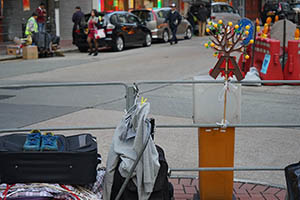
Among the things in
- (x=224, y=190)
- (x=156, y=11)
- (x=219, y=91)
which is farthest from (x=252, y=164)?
(x=156, y=11)

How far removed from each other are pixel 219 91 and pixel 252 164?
6.09ft

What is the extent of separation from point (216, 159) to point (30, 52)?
1403 cm

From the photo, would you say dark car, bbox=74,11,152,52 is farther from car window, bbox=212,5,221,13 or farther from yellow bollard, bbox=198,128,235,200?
yellow bollard, bbox=198,128,235,200

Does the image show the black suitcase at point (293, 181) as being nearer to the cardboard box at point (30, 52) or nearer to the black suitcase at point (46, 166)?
the black suitcase at point (46, 166)

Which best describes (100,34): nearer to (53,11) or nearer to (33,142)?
(53,11)

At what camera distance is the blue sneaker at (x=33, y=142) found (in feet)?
11.9

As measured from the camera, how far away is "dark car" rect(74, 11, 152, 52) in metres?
19.0

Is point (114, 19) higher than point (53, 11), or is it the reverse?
point (53, 11)

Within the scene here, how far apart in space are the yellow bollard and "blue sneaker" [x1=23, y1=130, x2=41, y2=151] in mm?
1483

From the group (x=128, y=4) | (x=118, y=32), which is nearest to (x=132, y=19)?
(x=118, y=32)

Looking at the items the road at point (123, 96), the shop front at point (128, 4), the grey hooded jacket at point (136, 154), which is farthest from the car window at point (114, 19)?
the grey hooded jacket at point (136, 154)

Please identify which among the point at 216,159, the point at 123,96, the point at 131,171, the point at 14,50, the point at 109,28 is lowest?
the point at 123,96

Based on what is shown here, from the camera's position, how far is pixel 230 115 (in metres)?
4.33

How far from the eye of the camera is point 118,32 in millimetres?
19250
